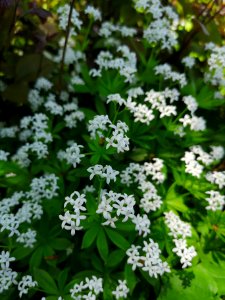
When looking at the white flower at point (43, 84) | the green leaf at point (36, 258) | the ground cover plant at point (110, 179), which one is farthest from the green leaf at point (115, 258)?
the white flower at point (43, 84)

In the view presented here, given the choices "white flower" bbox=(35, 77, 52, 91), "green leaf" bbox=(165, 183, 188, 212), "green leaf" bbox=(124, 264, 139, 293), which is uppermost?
"white flower" bbox=(35, 77, 52, 91)

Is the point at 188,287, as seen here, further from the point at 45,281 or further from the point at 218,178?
the point at 45,281

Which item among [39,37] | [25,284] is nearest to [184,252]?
[25,284]

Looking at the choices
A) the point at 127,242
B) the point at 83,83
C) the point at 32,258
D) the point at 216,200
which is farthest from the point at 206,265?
the point at 83,83

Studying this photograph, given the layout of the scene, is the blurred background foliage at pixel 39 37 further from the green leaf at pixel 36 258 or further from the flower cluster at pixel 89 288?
the flower cluster at pixel 89 288

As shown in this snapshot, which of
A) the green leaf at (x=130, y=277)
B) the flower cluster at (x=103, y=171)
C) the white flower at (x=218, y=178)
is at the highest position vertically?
the white flower at (x=218, y=178)

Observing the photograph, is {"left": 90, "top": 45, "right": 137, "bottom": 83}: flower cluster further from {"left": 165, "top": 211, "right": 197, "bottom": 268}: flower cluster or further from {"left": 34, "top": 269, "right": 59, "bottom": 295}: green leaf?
{"left": 34, "top": 269, "right": 59, "bottom": 295}: green leaf

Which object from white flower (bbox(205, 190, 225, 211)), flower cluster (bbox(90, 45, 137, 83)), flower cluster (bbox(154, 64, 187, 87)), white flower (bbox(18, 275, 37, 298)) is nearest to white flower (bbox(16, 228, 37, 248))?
white flower (bbox(18, 275, 37, 298))
